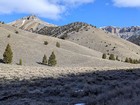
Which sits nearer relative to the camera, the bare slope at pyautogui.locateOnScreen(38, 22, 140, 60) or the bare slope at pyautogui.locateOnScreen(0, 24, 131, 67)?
the bare slope at pyautogui.locateOnScreen(0, 24, 131, 67)

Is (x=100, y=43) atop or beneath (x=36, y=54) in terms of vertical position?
atop

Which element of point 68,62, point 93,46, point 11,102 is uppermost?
point 93,46

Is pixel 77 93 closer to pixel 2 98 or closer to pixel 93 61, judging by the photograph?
pixel 2 98

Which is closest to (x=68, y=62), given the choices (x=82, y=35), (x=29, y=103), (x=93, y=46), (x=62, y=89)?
(x=62, y=89)

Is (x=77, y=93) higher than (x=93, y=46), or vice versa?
(x=93, y=46)

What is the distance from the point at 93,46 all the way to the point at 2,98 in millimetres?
148225

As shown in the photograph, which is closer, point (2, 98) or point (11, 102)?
point (11, 102)

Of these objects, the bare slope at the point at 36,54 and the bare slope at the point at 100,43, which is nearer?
the bare slope at the point at 36,54

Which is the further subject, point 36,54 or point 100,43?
point 100,43

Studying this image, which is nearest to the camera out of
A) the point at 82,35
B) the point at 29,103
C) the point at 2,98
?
the point at 29,103

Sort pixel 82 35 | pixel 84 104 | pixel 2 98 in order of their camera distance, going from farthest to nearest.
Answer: pixel 82 35, pixel 2 98, pixel 84 104

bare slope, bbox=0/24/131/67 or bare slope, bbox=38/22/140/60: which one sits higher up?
bare slope, bbox=38/22/140/60

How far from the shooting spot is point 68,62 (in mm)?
80312

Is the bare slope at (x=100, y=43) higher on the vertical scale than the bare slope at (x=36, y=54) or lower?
higher
